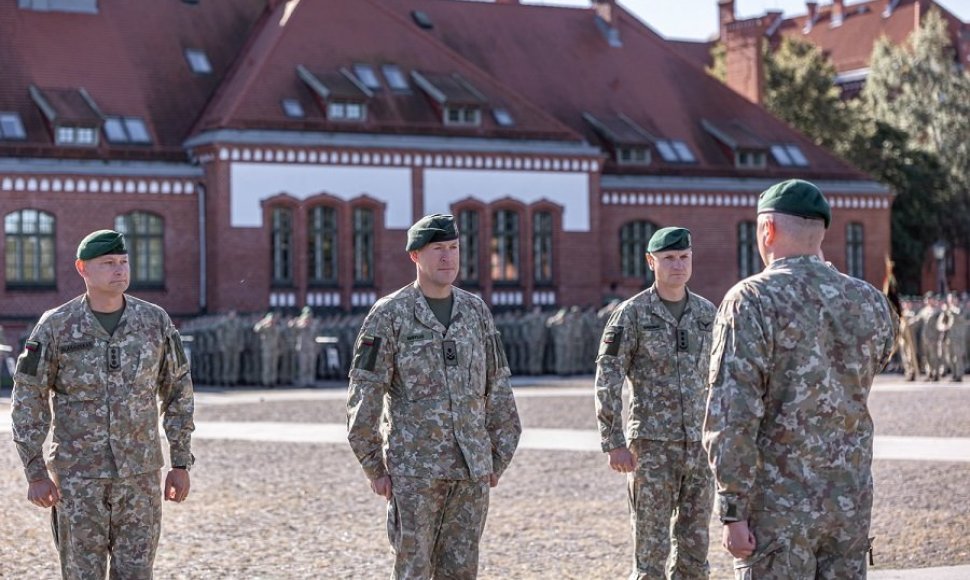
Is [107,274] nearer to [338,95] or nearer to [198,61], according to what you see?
[338,95]

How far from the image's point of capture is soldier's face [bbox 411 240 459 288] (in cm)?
810

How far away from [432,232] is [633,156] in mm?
39326

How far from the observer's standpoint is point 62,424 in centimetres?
809

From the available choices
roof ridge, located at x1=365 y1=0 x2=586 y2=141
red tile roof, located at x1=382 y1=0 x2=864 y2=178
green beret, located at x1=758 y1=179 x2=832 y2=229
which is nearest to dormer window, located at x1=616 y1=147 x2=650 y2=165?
red tile roof, located at x1=382 y1=0 x2=864 y2=178

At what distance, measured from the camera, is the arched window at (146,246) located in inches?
1585

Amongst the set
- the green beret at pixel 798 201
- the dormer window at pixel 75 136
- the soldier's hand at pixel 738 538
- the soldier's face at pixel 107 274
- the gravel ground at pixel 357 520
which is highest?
the dormer window at pixel 75 136

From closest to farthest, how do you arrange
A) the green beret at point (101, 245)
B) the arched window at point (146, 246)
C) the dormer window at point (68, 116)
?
the green beret at point (101, 245)
the dormer window at point (68, 116)
the arched window at point (146, 246)

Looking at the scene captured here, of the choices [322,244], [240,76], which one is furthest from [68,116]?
[322,244]

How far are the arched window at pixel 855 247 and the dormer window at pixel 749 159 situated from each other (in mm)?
3486

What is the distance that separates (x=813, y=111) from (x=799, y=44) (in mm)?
3335

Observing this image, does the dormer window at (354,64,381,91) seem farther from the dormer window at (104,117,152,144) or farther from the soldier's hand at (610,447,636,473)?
the soldier's hand at (610,447,636,473)

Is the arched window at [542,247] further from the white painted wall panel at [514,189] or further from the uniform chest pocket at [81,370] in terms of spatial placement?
the uniform chest pocket at [81,370]

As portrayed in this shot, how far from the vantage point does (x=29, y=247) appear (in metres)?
38.8

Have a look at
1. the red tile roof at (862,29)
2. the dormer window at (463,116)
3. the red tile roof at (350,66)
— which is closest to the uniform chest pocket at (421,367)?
the red tile roof at (350,66)
